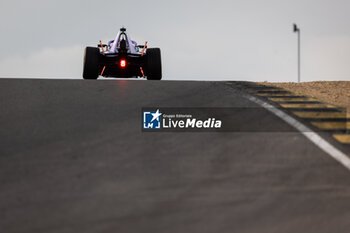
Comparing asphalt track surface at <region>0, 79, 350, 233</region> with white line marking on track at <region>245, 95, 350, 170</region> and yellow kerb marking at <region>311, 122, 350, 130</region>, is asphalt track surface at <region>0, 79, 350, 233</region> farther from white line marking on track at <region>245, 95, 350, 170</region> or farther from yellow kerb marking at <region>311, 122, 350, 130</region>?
yellow kerb marking at <region>311, 122, 350, 130</region>

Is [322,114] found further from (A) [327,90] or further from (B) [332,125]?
(A) [327,90]

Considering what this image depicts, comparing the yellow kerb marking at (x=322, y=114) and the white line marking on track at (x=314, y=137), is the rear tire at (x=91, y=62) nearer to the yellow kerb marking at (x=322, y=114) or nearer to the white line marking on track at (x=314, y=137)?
the white line marking on track at (x=314, y=137)

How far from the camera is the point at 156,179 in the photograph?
4250 millimetres

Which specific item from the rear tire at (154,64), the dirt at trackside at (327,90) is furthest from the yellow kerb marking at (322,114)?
the rear tire at (154,64)

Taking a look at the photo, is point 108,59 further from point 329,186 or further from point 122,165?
point 329,186

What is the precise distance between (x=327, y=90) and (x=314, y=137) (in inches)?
235

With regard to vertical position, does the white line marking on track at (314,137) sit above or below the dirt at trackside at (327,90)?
below

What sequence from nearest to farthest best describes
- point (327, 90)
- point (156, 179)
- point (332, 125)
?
1. point (156, 179)
2. point (332, 125)
3. point (327, 90)

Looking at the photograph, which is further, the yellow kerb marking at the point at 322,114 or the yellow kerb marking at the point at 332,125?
the yellow kerb marking at the point at 322,114

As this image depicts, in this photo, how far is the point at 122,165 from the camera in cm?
459

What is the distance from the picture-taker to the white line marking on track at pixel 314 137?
15.9ft

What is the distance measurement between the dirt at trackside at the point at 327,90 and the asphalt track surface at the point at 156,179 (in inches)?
126

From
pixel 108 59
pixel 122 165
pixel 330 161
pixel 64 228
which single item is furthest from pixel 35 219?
pixel 108 59

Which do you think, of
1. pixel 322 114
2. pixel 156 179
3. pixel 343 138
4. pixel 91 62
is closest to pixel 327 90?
pixel 322 114
